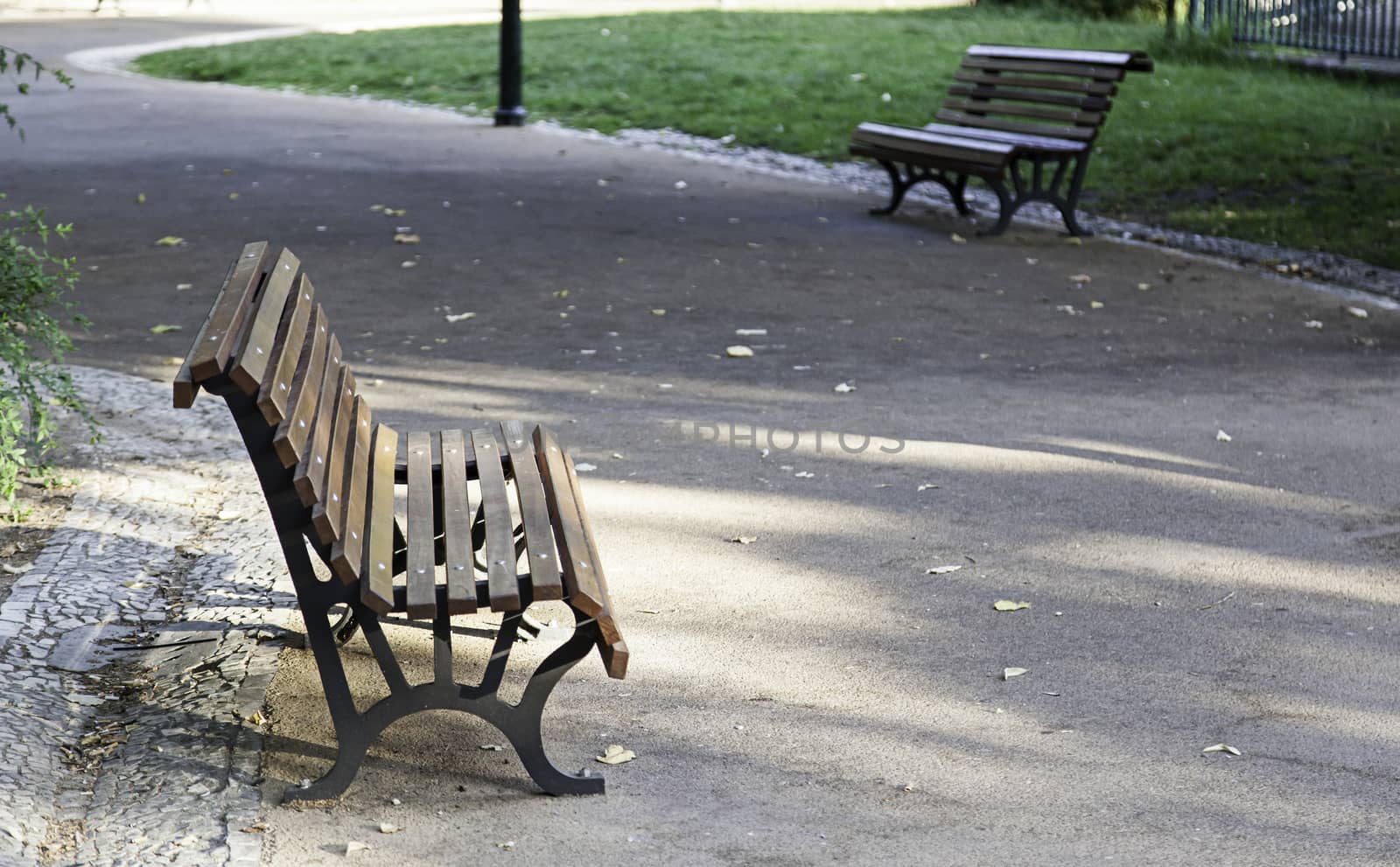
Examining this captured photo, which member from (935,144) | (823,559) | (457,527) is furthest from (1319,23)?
(457,527)

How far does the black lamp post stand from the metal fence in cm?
949

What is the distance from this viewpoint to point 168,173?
463 inches

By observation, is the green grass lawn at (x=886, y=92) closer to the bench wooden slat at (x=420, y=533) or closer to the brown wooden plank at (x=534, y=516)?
the brown wooden plank at (x=534, y=516)

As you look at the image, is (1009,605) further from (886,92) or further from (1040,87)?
(886,92)

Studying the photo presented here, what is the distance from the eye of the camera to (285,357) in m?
3.48

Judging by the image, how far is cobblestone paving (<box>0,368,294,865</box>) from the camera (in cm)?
322

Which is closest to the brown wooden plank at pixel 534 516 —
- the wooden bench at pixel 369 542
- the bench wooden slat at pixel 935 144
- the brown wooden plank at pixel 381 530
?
the wooden bench at pixel 369 542

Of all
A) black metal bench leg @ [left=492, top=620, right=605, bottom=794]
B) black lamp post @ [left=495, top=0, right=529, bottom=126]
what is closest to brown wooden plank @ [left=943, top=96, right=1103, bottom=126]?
black lamp post @ [left=495, top=0, right=529, bottom=126]

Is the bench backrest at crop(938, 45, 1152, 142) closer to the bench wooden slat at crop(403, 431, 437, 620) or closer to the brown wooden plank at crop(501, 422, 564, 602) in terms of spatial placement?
the brown wooden plank at crop(501, 422, 564, 602)

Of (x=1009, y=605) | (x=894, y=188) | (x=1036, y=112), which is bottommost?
(x=1009, y=605)

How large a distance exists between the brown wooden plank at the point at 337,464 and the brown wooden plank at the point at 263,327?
29 centimetres

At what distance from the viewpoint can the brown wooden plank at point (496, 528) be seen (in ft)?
10.6

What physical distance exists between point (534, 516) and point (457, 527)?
188 mm

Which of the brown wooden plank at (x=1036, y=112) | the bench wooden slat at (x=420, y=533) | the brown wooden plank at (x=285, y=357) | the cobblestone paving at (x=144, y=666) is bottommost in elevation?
the cobblestone paving at (x=144, y=666)
